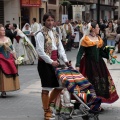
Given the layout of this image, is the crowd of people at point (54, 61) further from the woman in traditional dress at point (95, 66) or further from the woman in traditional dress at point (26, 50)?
the woman in traditional dress at point (26, 50)

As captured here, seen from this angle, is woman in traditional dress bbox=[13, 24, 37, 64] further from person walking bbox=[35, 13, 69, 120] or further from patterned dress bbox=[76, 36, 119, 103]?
person walking bbox=[35, 13, 69, 120]

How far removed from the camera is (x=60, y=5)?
1588 inches

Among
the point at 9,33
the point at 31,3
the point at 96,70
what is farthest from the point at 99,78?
the point at 31,3

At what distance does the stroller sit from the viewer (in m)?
6.34

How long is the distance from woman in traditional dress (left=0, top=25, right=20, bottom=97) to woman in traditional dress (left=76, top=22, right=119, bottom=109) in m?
2.12

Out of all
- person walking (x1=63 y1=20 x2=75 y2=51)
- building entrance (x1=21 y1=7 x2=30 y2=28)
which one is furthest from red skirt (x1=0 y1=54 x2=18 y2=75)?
building entrance (x1=21 y1=7 x2=30 y2=28)

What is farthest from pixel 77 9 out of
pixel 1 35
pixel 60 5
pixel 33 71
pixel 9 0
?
pixel 1 35

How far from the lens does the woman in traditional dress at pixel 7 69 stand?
362 inches

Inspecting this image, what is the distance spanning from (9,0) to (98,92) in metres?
23.6

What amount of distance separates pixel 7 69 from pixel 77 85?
319cm

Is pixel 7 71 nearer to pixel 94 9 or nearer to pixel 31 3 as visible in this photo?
pixel 31 3

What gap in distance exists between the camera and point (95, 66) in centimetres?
758

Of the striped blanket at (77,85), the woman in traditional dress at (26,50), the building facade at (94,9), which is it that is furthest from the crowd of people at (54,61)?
the building facade at (94,9)

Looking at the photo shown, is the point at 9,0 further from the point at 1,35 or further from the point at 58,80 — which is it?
the point at 58,80
